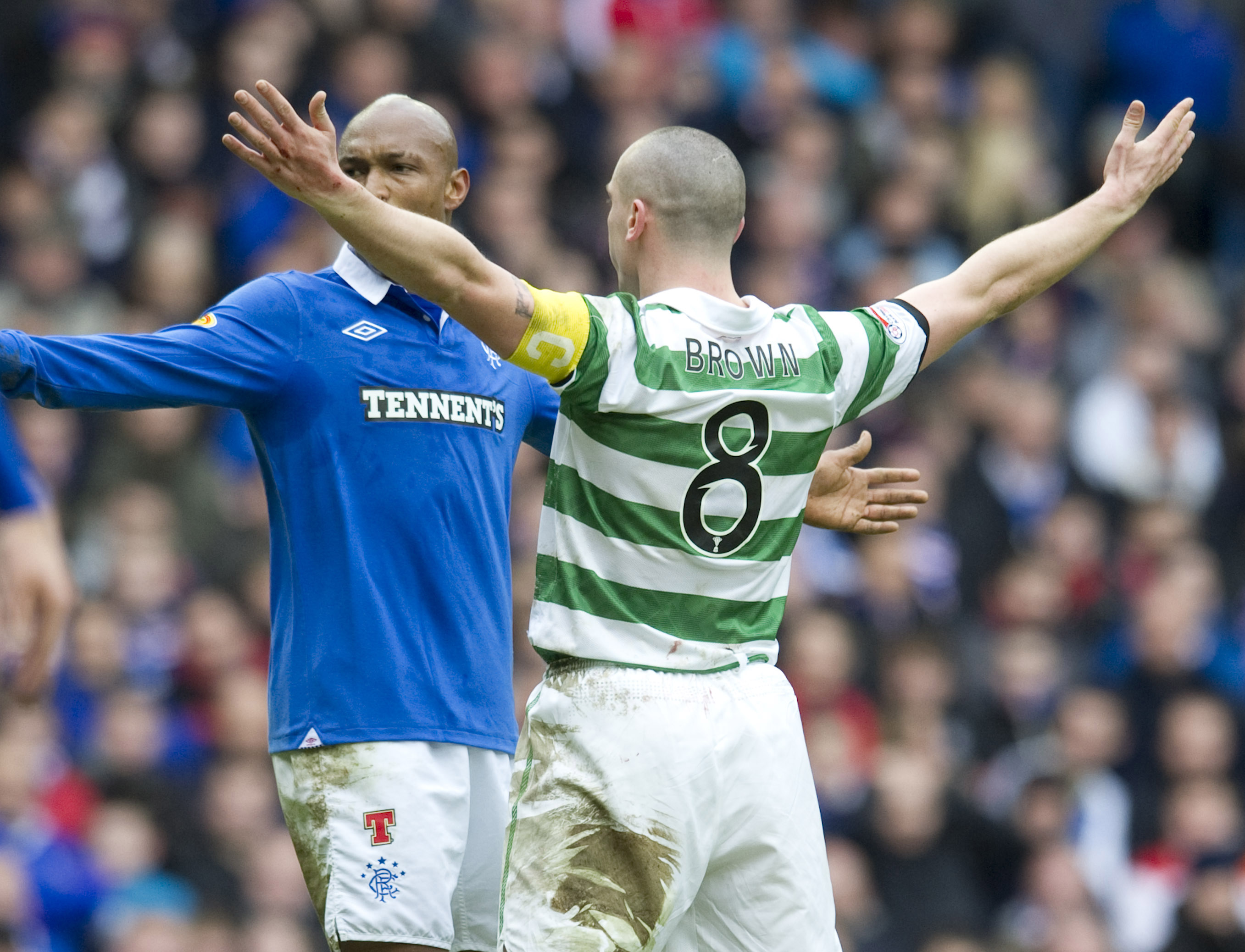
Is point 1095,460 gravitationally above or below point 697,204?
below

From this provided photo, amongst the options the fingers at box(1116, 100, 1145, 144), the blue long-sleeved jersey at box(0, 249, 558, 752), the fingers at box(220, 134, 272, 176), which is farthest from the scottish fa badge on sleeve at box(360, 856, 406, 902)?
the fingers at box(1116, 100, 1145, 144)

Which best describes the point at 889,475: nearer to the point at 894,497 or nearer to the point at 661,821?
the point at 894,497

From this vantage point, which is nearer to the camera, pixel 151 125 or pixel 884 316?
pixel 884 316

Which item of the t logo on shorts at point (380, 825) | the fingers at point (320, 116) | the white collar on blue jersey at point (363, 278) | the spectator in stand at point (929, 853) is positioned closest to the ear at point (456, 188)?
the white collar on blue jersey at point (363, 278)

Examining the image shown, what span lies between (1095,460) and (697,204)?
9243 mm

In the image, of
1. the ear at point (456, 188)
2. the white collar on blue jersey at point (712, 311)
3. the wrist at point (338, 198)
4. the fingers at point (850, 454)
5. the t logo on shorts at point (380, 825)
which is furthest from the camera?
the ear at point (456, 188)

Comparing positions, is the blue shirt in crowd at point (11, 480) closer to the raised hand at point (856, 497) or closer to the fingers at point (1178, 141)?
the raised hand at point (856, 497)

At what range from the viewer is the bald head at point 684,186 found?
479 centimetres

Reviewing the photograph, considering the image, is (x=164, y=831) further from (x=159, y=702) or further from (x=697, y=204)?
(x=697, y=204)

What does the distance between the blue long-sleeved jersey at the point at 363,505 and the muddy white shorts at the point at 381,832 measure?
63mm

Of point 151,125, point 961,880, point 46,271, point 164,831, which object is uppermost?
point 151,125

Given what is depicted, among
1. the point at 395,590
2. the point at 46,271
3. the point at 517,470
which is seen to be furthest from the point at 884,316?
the point at 46,271

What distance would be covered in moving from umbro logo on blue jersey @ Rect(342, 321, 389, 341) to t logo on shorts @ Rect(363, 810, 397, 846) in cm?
130

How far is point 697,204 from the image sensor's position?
189 inches
